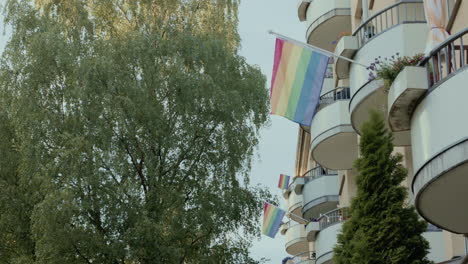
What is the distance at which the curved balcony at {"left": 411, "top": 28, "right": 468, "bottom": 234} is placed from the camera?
414 inches

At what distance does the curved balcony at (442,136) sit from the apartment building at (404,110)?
1cm

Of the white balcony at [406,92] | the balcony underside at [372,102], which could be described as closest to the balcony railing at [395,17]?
the balcony underside at [372,102]

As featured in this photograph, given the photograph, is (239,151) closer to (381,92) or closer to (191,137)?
(191,137)

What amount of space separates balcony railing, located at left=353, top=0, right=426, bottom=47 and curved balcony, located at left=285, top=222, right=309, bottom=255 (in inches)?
1004

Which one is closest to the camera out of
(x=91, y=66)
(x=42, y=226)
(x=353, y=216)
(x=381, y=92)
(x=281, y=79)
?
(x=353, y=216)

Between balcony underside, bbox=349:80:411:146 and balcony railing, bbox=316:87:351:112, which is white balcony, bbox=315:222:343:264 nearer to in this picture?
balcony railing, bbox=316:87:351:112

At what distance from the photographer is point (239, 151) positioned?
30375 mm

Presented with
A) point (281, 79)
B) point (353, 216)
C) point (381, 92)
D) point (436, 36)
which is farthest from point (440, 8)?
point (281, 79)

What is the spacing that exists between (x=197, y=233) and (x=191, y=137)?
2945mm

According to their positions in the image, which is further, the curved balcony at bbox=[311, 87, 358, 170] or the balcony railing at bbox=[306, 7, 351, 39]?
the balcony railing at bbox=[306, 7, 351, 39]

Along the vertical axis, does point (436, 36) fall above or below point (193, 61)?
below

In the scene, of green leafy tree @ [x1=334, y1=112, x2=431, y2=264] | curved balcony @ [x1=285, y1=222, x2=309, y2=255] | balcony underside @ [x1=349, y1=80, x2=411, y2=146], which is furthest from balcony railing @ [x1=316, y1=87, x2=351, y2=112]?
curved balcony @ [x1=285, y1=222, x2=309, y2=255]

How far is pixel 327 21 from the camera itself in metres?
26.5

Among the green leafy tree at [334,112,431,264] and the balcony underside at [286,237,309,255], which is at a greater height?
the balcony underside at [286,237,309,255]
